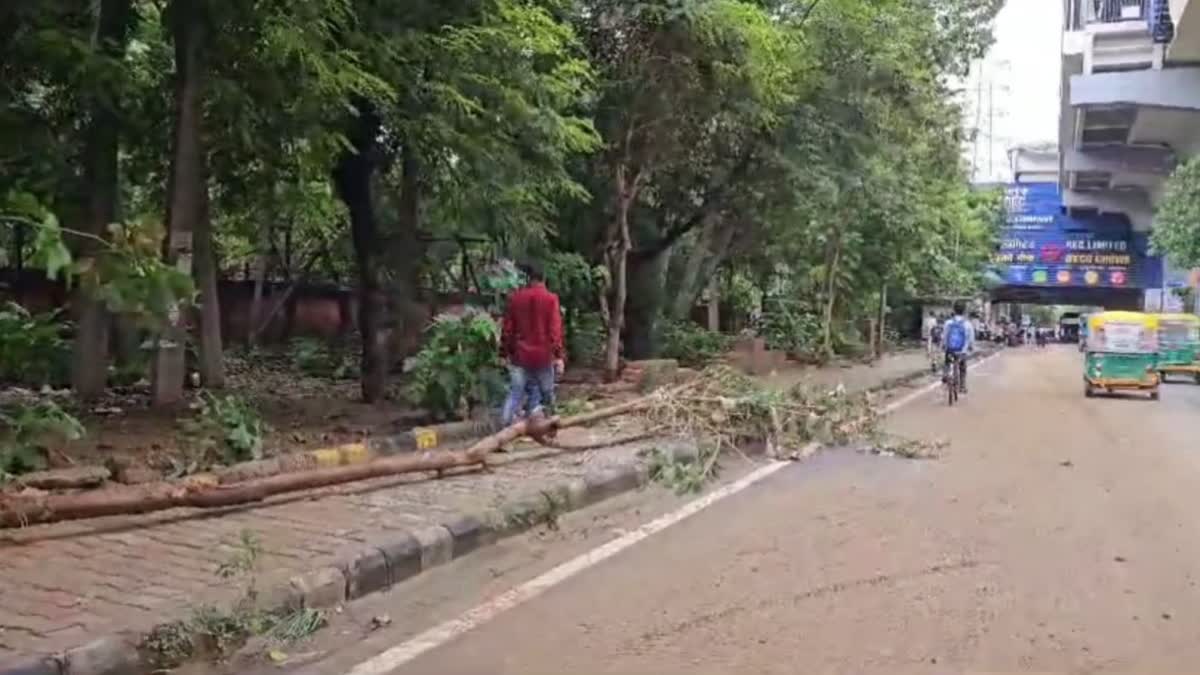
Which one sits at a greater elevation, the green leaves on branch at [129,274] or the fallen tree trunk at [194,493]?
the green leaves on branch at [129,274]

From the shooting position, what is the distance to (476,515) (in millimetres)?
7980

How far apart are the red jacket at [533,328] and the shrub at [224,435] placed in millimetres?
2917

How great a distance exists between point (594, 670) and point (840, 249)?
28.0m

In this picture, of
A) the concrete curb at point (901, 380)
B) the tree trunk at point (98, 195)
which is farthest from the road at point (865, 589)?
the concrete curb at point (901, 380)

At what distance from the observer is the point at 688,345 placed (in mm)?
26094

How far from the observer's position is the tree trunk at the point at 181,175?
10.8 metres

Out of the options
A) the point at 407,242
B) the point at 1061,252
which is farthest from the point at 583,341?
the point at 1061,252

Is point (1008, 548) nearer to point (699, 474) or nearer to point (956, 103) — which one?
point (699, 474)

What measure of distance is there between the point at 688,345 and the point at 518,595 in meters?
19.8

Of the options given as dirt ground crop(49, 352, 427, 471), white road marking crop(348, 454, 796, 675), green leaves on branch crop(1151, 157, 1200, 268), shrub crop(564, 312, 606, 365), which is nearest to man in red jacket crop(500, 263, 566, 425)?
dirt ground crop(49, 352, 427, 471)

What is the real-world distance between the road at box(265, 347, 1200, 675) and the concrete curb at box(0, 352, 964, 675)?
204mm

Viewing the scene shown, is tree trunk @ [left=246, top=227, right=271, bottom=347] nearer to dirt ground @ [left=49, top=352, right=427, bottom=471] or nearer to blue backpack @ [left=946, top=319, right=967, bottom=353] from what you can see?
dirt ground @ [left=49, top=352, right=427, bottom=471]

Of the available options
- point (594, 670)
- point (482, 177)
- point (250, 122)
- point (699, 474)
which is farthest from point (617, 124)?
point (594, 670)

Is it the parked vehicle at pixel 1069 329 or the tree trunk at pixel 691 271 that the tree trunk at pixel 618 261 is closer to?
the tree trunk at pixel 691 271
